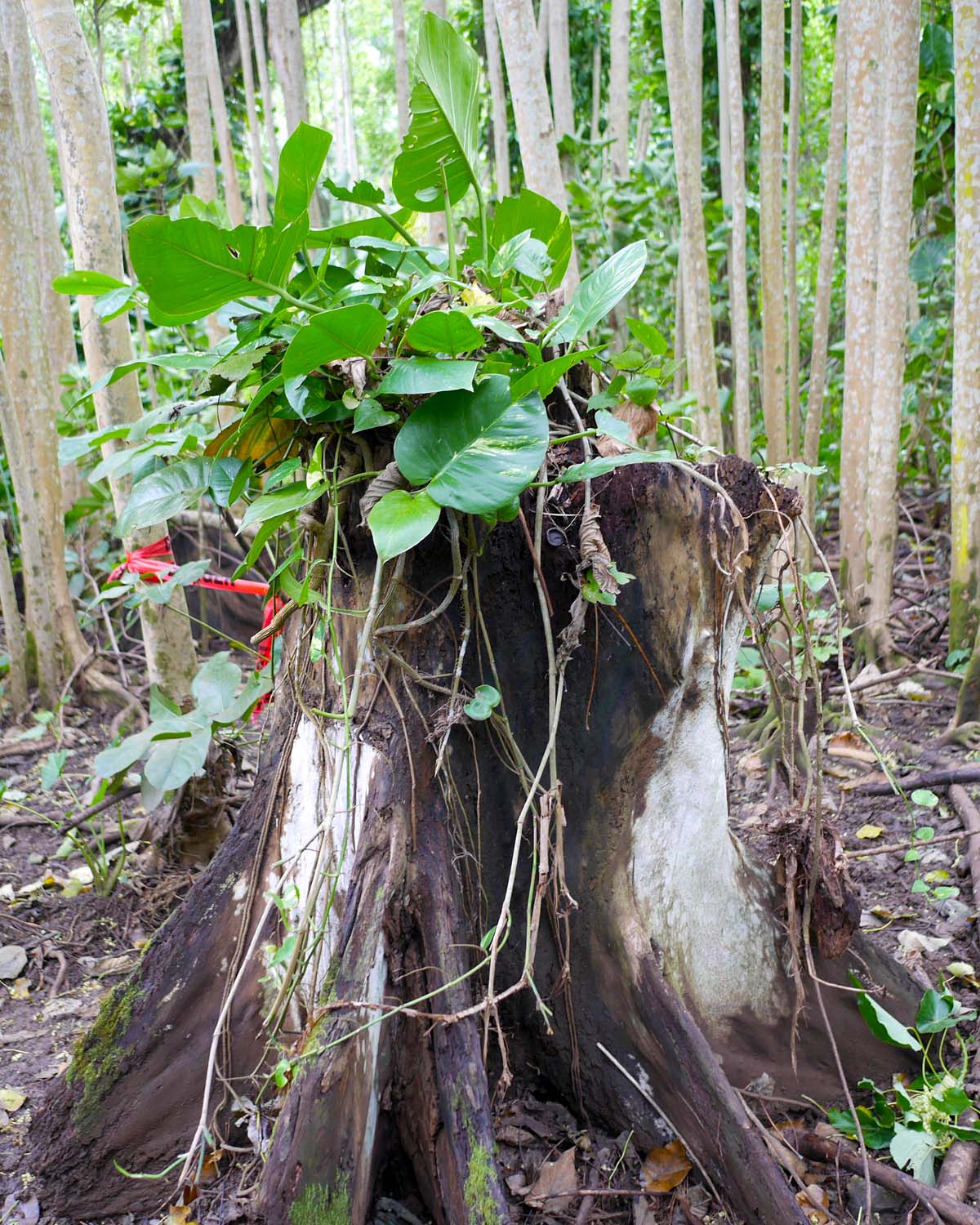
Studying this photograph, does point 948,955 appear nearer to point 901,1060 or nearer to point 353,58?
point 901,1060

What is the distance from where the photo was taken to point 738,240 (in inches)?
163

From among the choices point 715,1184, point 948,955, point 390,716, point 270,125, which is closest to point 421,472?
point 390,716

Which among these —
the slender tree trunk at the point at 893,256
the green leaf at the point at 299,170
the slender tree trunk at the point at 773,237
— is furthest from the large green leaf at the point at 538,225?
the slender tree trunk at the point at 773,237

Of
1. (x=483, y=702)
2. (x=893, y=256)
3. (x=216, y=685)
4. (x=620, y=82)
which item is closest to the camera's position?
(x=483, y=702)

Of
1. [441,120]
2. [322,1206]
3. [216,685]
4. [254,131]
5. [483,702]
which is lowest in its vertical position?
[322,1206]

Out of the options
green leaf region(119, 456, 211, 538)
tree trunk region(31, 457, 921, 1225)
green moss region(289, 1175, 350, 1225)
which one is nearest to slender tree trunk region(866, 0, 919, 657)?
tree trunk region(31, 457, 921, 1225)

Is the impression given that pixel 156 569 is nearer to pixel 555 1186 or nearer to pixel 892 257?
pixel 555 1186

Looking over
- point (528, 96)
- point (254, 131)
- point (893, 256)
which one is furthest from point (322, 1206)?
point (254, 131)

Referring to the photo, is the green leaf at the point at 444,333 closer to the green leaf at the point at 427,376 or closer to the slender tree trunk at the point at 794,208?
the green leaf at the point at 427,376

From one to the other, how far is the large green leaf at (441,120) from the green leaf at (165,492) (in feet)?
2.06

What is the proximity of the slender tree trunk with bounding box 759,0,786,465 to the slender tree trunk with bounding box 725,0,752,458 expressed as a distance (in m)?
0.15

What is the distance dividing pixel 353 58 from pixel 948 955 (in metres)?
27.1

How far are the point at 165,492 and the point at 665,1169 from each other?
1522 mm

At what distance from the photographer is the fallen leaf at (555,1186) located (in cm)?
167
